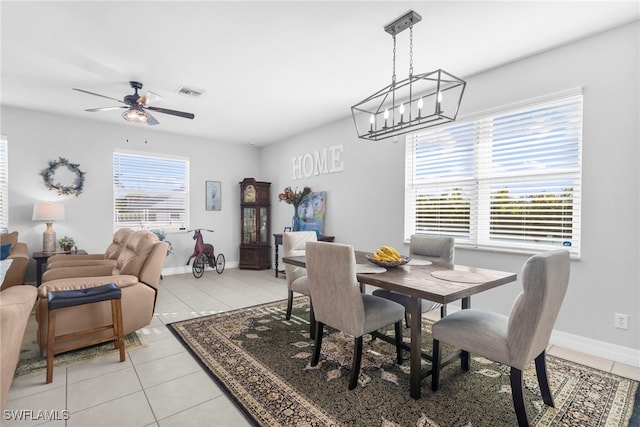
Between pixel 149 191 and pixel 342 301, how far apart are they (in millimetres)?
4970

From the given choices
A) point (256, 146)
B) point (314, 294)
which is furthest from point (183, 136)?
point (314, 294)

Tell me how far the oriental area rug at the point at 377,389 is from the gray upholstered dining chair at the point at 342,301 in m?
0.21

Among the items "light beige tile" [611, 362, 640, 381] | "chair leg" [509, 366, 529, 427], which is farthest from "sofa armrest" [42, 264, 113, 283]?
"light beige tile" [611, 362, 640, 381]

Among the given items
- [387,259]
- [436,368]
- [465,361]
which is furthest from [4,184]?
[465,361]

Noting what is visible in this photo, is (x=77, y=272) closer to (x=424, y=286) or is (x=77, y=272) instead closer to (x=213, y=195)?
(x=213, y=195)

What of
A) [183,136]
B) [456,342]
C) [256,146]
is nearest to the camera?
[456,342]

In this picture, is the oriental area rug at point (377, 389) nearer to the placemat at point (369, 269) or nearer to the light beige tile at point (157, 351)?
the light beige tile at point (157, 351)

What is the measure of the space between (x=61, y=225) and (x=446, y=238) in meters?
5.55

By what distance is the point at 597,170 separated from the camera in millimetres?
2615

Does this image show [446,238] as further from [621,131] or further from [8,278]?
[8,278]

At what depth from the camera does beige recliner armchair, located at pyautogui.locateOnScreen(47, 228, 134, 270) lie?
3.56m

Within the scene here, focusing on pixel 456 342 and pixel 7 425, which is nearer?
pixel 7 425

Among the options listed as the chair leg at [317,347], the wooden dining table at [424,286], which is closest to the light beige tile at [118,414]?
the chair leg at [317,347]

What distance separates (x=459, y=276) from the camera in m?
2.15
